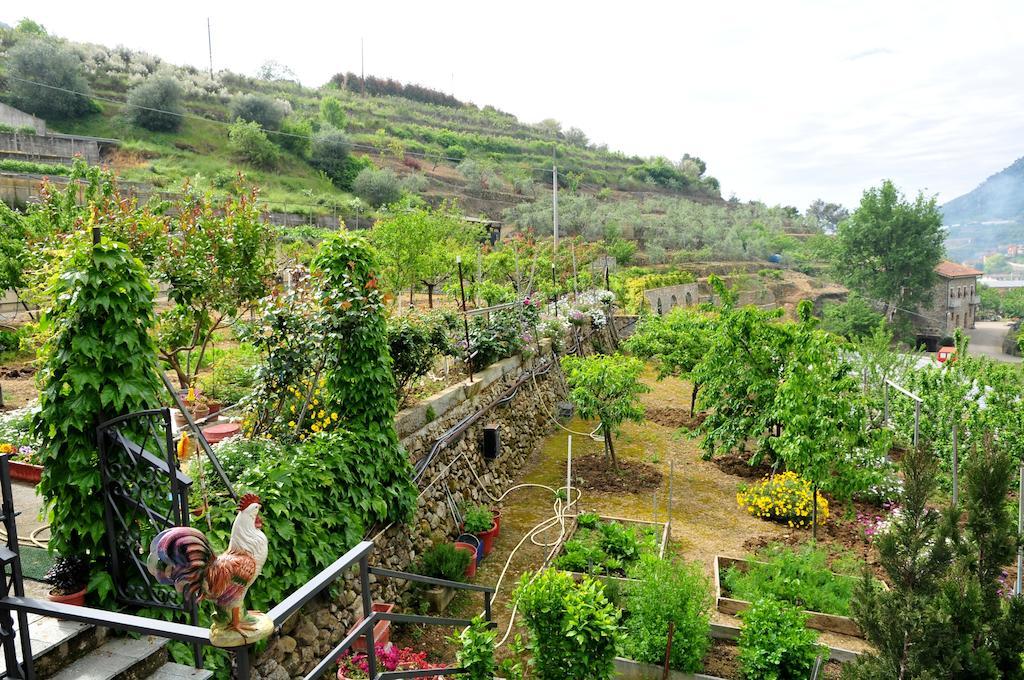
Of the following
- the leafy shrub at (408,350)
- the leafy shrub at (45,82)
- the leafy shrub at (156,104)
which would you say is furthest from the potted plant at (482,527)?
the leafy shrub at (45,82)

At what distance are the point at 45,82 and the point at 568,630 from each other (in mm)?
46242

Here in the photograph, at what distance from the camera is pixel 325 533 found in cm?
554

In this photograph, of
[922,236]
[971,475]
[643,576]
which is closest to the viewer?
[971,475]

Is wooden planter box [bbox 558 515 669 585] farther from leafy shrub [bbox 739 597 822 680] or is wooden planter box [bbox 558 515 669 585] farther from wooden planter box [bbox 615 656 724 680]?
leafy shrub [bbox 739 597 822 680]

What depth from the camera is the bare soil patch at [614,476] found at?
10.4 meters

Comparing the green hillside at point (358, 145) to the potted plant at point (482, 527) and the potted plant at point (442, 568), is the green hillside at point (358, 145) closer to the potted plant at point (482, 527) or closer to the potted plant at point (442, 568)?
the potted plant at point (482, 527)

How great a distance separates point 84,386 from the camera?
379cm

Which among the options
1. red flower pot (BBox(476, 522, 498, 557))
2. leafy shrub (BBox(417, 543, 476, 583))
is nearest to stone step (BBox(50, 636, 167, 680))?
leafy shrub (BBox(417, 543, 476, 583))

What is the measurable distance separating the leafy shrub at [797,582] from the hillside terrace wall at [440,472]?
11.5ft

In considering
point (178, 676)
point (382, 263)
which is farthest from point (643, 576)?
point (382, 263)

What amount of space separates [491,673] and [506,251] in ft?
53.9

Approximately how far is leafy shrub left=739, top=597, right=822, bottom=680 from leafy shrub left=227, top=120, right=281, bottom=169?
40088mm

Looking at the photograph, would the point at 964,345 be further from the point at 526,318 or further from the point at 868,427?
the point at 526,318

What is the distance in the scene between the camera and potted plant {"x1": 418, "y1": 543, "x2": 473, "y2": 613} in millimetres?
6953
